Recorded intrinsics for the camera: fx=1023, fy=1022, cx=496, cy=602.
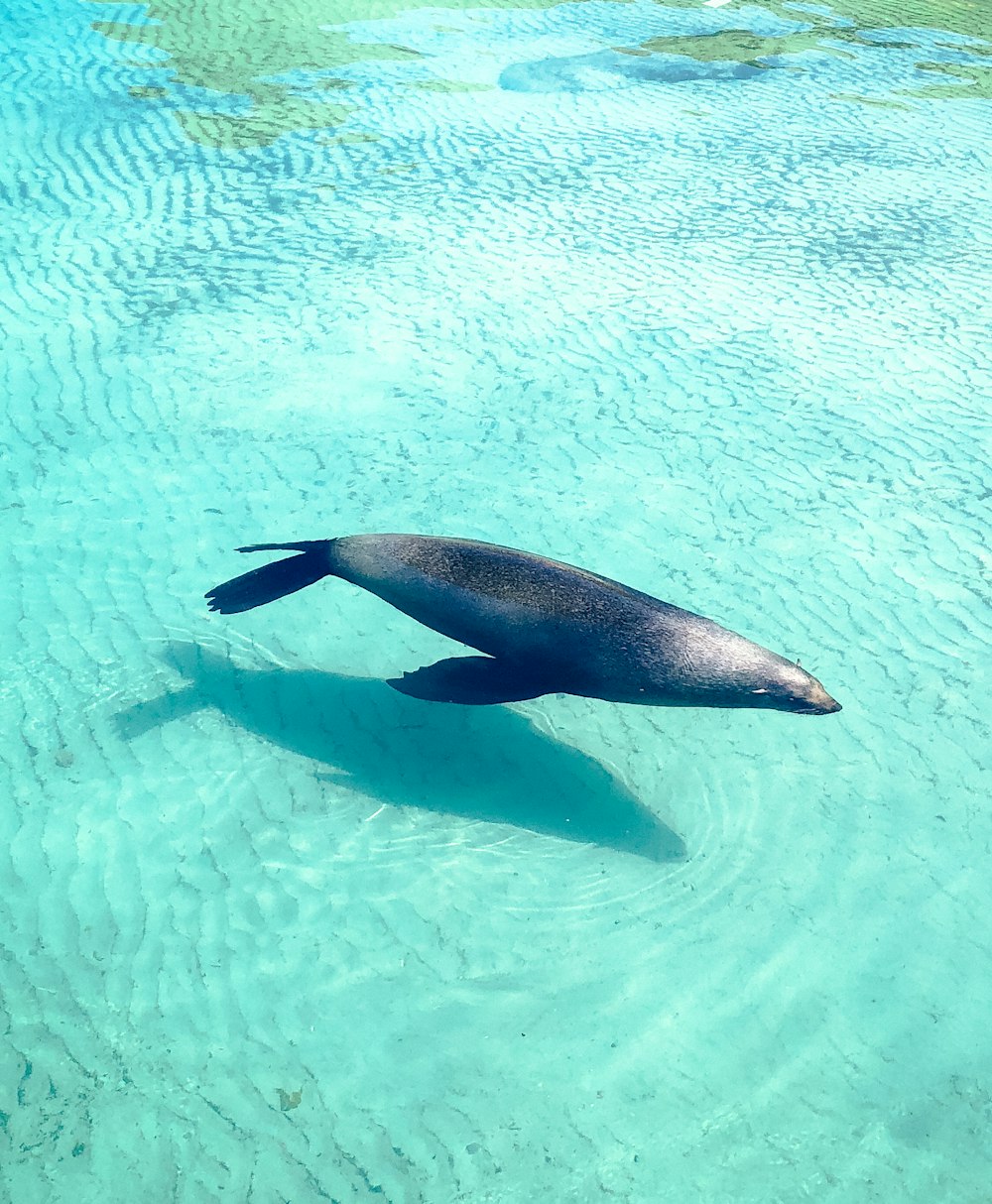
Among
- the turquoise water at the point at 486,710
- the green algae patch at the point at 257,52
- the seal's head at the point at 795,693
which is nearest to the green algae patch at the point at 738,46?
the green algae patch at the point at 257,52

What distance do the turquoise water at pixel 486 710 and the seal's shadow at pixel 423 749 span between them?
23 mm

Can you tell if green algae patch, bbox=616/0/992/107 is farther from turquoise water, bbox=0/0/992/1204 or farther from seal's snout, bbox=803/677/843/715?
seal's snout, bbox=803/677/843/715

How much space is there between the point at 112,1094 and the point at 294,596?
311 cm

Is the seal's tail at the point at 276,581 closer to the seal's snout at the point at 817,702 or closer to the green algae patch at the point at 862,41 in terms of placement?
the seal's snout at the point at 817,702

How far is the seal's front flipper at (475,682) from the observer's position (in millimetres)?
4918

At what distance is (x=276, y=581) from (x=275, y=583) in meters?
0.01

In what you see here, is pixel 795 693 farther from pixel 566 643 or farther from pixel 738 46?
pixel 738 46

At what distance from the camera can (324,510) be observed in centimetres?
707

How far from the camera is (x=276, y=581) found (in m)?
5.64

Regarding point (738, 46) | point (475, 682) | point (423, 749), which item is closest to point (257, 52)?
point (738, 46)

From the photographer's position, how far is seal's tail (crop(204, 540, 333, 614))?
5.57 m

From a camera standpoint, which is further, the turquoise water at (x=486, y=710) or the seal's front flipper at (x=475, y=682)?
the seal's front flipper at (x=475, y=682)

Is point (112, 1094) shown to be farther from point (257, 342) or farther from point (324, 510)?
point (257, 342)

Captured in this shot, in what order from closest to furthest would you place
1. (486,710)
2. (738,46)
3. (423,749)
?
(423,749)
(486,710)
(738,46)
